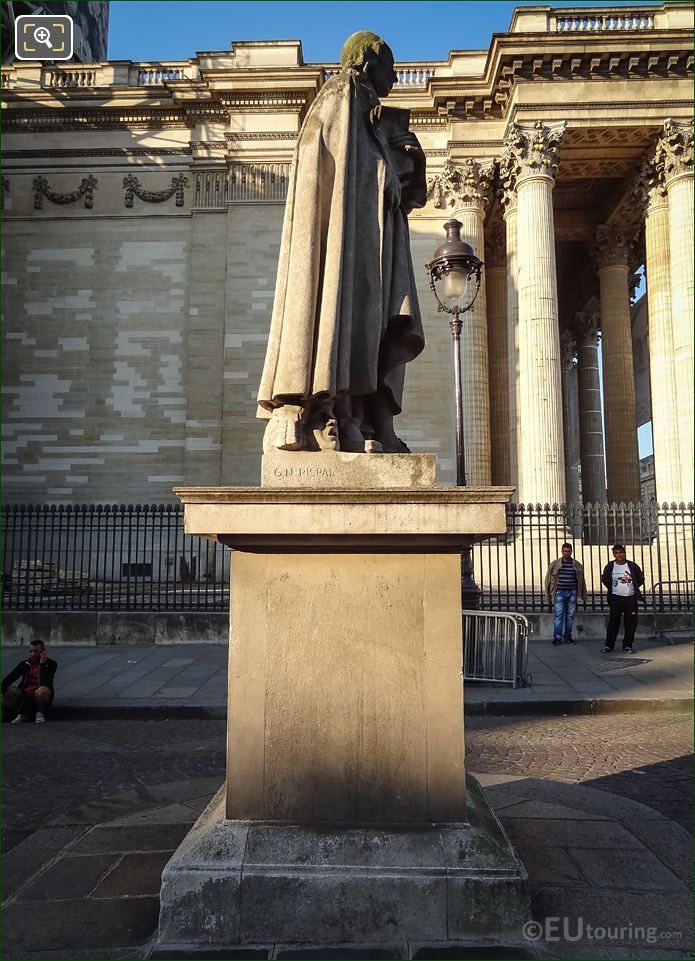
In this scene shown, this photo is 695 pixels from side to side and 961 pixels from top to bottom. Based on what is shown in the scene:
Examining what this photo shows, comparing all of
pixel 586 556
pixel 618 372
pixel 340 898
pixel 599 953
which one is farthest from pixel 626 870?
pixel 618 372

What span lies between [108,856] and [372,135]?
4.30m

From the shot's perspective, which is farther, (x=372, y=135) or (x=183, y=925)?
(x=372, y=135)

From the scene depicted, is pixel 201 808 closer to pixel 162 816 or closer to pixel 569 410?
pixel 162 816

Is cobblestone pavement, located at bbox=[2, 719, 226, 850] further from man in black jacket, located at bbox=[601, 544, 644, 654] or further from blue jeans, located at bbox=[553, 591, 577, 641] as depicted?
man in black jacket, located at bbox=[601, 544, 644, 654]

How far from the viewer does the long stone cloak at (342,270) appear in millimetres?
3334

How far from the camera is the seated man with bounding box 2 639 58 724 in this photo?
7.31 m

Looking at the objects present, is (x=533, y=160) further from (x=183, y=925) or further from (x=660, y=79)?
(x=183, y=925)

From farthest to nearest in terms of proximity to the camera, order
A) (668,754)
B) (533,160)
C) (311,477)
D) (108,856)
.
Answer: (533,160), (668,754), (108,856), (311,477)

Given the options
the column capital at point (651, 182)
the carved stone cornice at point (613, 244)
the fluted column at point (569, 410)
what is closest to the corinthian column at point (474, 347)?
the column capital at point (651, 182)

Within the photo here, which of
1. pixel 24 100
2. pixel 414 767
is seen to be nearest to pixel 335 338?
pixel 414 767

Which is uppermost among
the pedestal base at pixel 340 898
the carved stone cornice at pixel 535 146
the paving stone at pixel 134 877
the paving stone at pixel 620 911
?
the carved stone cornice at pixel 535 146

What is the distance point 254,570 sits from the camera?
312cm

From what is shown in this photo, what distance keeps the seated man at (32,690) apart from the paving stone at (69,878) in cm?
439

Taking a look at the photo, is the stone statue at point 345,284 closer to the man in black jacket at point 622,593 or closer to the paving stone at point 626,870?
the paving stone at point 626,870
